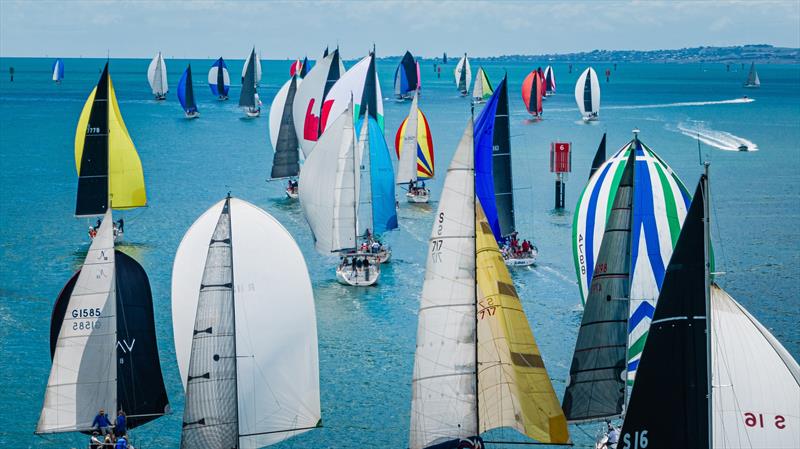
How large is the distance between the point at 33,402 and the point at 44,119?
105107 millimetres

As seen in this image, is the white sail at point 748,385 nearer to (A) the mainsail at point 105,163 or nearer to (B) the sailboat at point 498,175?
(B) the sailboat at point 498,175

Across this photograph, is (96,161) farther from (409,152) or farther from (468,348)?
(468,348)

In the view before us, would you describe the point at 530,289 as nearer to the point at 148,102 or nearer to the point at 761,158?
the point at 761,158

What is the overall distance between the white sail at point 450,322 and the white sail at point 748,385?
5.95 meters

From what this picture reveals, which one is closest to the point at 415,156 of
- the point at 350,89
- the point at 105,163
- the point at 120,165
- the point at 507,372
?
the point at 350,89

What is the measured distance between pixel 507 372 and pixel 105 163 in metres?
33.3

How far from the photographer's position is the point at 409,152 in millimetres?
67250

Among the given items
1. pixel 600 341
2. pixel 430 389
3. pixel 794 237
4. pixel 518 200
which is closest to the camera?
pixel 430 389

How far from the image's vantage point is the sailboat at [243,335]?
25984mm

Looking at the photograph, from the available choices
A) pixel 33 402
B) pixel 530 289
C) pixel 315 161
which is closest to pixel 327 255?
pixel 315 161

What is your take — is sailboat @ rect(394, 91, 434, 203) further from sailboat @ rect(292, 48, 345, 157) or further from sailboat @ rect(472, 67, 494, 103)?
sailboat @ rect(472, 67, 494, 103)

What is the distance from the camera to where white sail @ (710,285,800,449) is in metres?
22.0

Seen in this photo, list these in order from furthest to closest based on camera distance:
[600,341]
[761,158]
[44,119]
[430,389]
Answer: [44,119]
[761,158]
[600,341]
[430,389]

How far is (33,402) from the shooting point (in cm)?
3362
